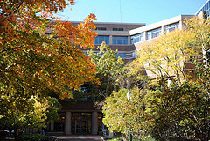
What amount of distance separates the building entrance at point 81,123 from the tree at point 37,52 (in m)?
38.8

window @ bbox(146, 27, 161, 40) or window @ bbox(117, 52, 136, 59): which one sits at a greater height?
window @ bbox(146, 27, 161, 40)

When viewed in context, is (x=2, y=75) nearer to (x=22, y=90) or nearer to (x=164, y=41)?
(x=22, y=90)

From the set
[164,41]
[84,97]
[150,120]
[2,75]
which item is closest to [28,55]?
[2,75]

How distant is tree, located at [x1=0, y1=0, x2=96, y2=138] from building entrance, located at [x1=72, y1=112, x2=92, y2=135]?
3881cm

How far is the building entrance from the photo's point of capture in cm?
4969

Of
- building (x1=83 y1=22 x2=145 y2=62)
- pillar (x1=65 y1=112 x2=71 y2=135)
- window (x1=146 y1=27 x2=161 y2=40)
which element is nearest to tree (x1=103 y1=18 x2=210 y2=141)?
window (x1=146 y1=27 x2=161 y2=40)

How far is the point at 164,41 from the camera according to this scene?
95.3ft

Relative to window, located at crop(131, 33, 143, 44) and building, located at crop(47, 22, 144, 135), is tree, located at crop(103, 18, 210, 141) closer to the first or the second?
building, located at crop(47, 22, 144, 135)

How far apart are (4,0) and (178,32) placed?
72.0ft

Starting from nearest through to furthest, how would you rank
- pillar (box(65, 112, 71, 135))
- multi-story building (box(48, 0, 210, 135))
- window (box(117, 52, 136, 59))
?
1. multi-story building (box(48, 0, 210, 135))
2. pillar (box(65, 112, 71, 135))
3. window (box(117, 52, 136, 59))

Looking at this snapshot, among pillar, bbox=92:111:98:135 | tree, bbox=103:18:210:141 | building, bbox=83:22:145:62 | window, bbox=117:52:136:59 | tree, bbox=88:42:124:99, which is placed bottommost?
pillar, bbox=92:111:98:135

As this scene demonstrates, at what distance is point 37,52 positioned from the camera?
9.65 meters

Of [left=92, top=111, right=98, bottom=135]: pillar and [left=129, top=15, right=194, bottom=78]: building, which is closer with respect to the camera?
[left=129, top=15, right=194, bottom=78]: building

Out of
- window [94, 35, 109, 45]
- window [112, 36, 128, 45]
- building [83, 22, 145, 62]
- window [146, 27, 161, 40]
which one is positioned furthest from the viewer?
window [112, 36, 128, 45]
